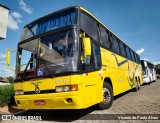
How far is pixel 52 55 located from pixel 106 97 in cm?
284

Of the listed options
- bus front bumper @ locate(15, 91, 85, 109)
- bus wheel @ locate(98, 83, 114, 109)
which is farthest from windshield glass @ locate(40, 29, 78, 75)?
bus wheel @ locate(98, 83, 114, 109)

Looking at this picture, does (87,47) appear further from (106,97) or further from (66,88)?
(106,97)

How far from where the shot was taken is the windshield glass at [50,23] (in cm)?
595

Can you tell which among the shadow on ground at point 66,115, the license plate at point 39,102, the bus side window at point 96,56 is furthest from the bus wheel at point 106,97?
the license plate at point 39,102

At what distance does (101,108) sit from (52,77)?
2.54 metres

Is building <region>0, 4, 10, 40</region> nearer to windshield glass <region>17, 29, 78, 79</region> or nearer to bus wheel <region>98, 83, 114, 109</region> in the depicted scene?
windshield glass <region>17, 29, 78, 79</region>

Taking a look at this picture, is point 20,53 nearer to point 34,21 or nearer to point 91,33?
point 34,21

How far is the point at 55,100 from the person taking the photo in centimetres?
518

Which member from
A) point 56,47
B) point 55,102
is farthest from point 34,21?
point 55,102

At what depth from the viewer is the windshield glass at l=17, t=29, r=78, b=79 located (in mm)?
5234

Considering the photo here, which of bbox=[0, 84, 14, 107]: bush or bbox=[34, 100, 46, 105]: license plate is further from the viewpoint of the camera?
bbox=[0, 84, 14, 107]: bush

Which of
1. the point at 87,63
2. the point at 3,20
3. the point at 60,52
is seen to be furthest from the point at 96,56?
the point at 3,20

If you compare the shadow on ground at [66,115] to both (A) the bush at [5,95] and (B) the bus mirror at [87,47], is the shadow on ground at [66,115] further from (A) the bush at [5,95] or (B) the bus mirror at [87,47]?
(B) the bus mirror at [87,47]

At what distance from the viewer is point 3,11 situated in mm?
12320
